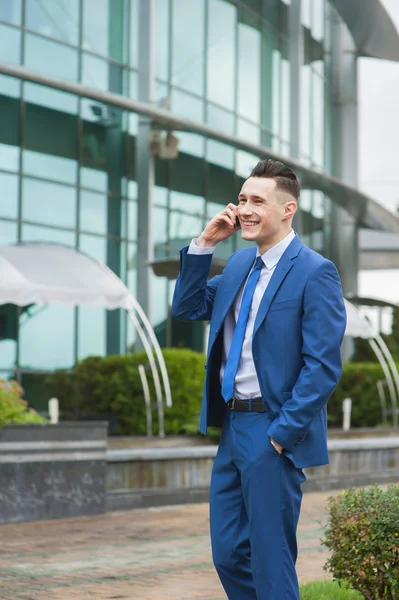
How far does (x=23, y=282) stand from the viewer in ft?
43.4

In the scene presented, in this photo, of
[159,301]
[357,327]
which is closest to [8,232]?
[159,301]

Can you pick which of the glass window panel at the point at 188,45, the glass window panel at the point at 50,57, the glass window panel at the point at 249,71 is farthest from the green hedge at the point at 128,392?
the glass window panel at the point at 249,71

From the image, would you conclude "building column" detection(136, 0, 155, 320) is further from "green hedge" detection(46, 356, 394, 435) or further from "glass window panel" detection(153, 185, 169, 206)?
"green hedge" detection(46, 356, 394, 435)

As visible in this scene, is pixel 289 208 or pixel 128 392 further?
pixel 128 392

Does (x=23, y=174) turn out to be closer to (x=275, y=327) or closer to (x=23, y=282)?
(x=23, y=282)

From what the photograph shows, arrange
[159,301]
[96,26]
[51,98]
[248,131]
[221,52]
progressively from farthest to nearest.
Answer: [248,131]
[221,52]
[159,301]
[96,26]
[51,98]

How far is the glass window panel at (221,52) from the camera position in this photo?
2431 centimetres

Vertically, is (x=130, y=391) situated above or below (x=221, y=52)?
below

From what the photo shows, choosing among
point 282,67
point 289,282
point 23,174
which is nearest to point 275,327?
point 289,282

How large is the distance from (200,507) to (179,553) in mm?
3754

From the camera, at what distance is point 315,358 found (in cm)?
423

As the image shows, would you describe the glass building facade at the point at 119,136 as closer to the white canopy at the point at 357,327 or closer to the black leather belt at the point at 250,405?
the white canopy at the point at 357,327

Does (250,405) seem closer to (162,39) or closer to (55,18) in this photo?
(55,18)

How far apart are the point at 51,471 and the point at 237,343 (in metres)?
7.10
